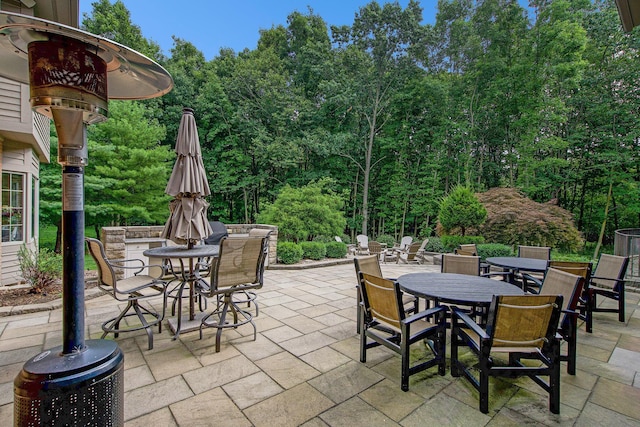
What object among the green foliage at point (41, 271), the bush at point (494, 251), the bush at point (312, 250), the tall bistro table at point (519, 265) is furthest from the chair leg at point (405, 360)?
the bush at point (494, 251)

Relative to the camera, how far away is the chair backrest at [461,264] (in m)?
3.55

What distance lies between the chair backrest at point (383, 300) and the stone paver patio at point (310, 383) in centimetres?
46

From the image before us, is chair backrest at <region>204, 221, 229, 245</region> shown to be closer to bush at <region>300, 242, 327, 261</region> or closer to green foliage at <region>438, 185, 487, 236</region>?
bush at <region>300, 242, 327, 261</region>

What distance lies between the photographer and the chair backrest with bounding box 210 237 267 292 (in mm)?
2844

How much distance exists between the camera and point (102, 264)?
2895 millimetres

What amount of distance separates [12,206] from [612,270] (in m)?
9.72

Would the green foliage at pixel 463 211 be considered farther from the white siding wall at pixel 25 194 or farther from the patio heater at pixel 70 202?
the white siding wall at pixel 25 194

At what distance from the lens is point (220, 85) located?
48.3 feet

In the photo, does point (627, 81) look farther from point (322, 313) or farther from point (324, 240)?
point (322, 313)

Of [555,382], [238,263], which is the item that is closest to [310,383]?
[238,263]

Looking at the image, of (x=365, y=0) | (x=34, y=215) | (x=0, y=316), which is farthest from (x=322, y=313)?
(x=365, y=0)

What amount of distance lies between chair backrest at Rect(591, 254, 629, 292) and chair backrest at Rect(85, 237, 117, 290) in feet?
17.5

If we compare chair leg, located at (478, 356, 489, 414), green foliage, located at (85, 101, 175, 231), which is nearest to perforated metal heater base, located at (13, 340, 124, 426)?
chair leg, located at (478, 356, 489, 414)

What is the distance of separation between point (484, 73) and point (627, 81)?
4845 millimetres
